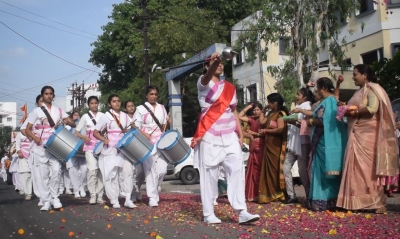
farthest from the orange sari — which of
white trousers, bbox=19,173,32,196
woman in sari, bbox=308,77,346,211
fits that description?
white trousers, bbox=19,173,32,196

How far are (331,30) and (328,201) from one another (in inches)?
378

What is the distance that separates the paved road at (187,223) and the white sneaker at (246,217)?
0.09 meters

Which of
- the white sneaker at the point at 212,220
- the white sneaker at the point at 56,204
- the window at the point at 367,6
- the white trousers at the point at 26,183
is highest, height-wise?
the window at the point at 367,6

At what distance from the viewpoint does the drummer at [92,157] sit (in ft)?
34.7

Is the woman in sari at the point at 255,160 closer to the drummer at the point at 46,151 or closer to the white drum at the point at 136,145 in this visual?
the white drum at the point at 136,145

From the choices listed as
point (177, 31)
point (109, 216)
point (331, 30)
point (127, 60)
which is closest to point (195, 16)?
point (177, 31)

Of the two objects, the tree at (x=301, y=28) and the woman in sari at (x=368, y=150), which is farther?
the tree at (x=301, y=28)

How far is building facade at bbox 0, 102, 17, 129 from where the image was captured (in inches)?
4988

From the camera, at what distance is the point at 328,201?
8.10 m

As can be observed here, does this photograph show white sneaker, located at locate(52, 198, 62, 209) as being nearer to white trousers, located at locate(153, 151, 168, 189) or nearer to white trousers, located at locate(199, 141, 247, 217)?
white trousers, located at locate(153, 151, 168, 189)

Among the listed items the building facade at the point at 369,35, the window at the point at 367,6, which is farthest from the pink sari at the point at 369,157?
the window at the point at 367,6

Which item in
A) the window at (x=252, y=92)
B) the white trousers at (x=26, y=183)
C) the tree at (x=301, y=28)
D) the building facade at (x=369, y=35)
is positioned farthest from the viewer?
the window at (x=252, y=92)

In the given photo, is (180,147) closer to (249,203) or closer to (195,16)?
(249,203)

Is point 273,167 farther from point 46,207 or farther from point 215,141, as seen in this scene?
point 46,207
